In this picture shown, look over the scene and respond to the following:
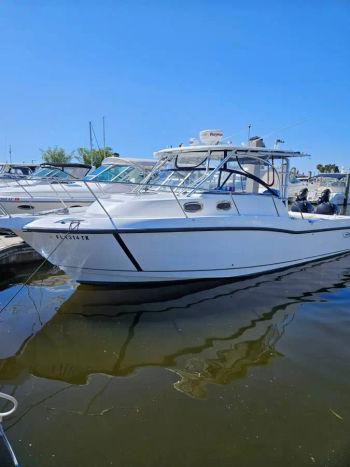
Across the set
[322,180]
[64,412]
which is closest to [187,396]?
[64,412]

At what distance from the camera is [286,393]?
3637mm

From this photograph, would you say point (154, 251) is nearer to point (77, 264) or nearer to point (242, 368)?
point (77, 264)

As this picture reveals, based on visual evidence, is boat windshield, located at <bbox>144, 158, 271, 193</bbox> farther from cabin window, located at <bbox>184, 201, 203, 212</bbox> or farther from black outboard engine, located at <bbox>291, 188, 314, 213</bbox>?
black outboard engine, located at <bbox>291, 188, 314, 213</bbox>

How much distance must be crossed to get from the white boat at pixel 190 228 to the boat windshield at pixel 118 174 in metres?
4.17

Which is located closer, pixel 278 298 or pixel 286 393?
pixel 286 393

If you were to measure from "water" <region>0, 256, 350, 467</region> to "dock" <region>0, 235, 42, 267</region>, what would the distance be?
128 cm

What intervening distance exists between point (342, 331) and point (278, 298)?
Answer: 1.49 meters

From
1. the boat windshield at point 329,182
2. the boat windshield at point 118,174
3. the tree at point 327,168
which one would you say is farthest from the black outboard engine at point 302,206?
the tree at point 327,168

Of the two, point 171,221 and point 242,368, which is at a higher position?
point 171,221

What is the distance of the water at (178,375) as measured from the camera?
2936 millimetres

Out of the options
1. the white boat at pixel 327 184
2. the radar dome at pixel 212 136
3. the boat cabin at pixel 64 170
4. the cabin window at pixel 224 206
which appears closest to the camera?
the cabin window at pixel 224 206

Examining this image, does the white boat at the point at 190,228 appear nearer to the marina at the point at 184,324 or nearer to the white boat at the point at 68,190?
the marina at the point at 184,324

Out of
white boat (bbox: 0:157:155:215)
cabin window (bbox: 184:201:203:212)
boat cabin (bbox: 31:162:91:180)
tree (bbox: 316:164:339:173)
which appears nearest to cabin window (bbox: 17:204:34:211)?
white boat (bbox: 0:157:155:215)

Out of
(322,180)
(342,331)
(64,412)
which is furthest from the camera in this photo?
(322,180)
